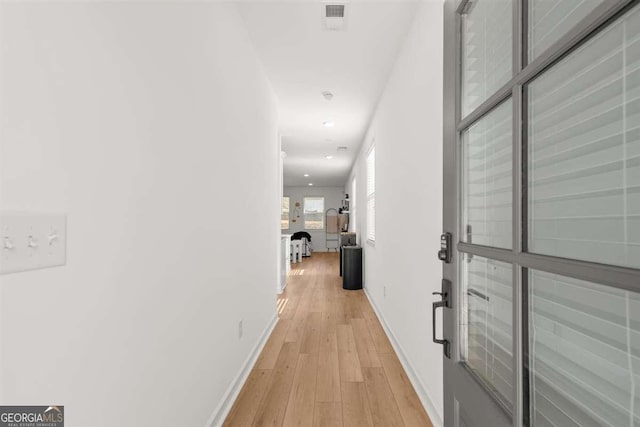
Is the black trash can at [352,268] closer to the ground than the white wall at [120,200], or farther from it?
closer to the ground

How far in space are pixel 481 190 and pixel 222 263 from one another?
1.53 m

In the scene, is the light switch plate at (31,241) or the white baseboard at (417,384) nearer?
the light switch plate at (31,241)

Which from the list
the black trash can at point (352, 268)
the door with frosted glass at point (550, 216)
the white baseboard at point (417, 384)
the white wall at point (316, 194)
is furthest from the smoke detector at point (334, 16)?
the white wall at point (316, 194)

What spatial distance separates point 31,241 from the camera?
0.72 metres

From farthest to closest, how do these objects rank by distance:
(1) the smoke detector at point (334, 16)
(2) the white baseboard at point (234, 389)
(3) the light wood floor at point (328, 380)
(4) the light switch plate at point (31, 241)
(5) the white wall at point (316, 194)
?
(5) the white wall at point (316, 194), (1) the smoke detector at point (334, 16), (3) the light wood floor at point (328, 380), (2) the white baseboard at point (234, 389), (4) the light switch plate at point (31, 241)

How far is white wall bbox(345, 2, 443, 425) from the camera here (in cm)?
186

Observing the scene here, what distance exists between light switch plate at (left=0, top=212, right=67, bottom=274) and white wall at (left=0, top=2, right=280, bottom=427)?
24 mm

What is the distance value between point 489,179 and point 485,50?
1.14ft

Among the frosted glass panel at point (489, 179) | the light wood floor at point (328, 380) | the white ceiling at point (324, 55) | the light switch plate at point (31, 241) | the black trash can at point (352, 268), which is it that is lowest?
the light wood floor at point (328, 380)

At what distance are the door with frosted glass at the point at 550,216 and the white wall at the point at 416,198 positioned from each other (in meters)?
0.89

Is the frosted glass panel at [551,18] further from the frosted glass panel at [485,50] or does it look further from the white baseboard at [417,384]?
the white baseboard at [417,384]

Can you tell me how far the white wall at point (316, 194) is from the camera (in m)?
13.4

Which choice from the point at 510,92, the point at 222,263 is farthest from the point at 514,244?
the point at 222,263

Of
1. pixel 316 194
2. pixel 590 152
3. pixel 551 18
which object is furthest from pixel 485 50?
pixel 316 194
